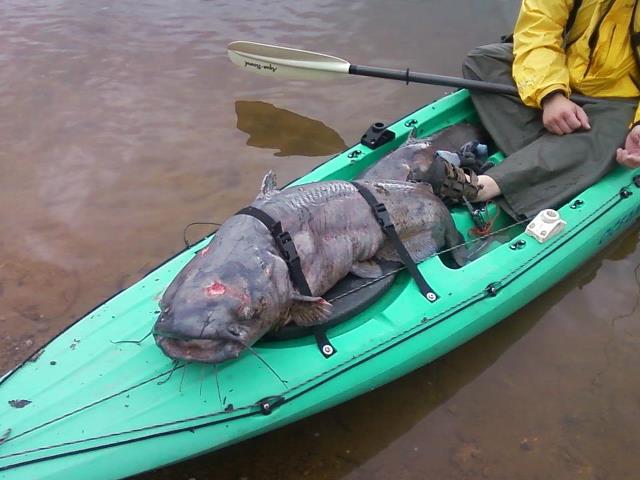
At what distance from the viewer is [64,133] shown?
5.68 meters

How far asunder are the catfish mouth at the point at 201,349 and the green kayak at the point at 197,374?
29 centimetres

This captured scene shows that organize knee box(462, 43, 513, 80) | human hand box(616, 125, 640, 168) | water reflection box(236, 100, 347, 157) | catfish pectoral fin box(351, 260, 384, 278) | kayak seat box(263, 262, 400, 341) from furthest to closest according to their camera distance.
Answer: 1. water reflection box(236, 100, 347, 157)
2. knee box(462, 43, 513, 80)
3. human hand box(616, 125, 640, 168)
4. catfish pectoral fin box(351, 260, 384, 278)
5. kayak seat box(263, 262, 400, 341)

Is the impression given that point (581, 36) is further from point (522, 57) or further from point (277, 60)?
point (277, 60)

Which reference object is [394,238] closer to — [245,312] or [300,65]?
[245,312]

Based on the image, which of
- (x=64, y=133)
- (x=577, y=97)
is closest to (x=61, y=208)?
(x=64, y=133)

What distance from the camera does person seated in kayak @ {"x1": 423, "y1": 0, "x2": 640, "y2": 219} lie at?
395 centimetres

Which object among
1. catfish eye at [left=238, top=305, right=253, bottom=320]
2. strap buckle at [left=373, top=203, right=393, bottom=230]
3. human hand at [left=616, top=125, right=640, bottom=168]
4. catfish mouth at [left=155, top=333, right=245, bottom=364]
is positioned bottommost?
catfish mouth at [left=155, top=333, right=245, bottom=364]

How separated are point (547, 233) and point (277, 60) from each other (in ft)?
9.76

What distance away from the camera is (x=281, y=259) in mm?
2828

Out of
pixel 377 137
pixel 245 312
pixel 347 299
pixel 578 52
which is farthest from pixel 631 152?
pixel 245 312

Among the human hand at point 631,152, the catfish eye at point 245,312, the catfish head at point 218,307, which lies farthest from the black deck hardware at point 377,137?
the catfish eye at point 245,312

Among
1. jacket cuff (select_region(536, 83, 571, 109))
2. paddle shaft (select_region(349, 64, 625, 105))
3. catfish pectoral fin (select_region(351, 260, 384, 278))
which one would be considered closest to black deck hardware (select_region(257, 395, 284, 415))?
catfish pectoral fin (select_region(351, 260, 384, 278))

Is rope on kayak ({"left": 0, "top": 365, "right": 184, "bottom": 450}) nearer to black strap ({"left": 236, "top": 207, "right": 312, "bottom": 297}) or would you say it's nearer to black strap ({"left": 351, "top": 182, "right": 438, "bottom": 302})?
black strap ({"left": 236, "top": 207, "right": 312, "bottom": 297})

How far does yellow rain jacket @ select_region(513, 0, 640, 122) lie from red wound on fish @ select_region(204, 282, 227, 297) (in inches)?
107
